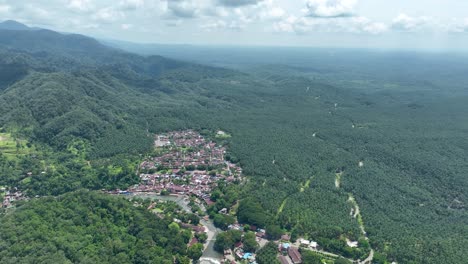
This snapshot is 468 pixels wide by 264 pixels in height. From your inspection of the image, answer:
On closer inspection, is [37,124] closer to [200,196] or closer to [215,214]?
[200,196]

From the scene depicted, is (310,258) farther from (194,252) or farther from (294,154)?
(294,154)

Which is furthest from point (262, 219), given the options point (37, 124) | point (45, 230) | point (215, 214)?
point (37, 124)

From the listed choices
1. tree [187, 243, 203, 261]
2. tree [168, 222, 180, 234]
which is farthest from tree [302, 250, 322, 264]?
tree [168, 222, 180, 234]

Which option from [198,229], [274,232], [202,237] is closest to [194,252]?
[202,237]

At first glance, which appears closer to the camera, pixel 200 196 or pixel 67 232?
pixel 67 232

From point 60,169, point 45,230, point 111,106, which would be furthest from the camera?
point 111,106

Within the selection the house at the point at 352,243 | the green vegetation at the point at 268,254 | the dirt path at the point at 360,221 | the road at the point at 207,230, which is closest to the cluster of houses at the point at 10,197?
the road at the point at 207,230

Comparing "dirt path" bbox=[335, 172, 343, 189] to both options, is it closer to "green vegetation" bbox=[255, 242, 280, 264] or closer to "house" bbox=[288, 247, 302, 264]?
"house" bbox=[288, 247, 302, 264]
